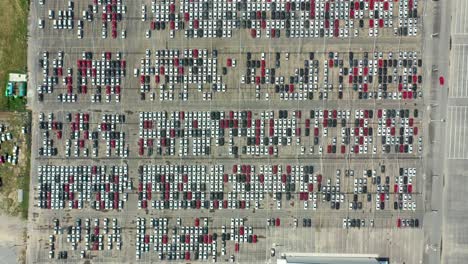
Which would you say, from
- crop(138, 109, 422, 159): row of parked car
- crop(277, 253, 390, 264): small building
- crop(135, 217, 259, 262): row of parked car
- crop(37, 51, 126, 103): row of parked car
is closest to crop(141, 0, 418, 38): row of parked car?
crop(37, 51, 126, 103): row of parked car

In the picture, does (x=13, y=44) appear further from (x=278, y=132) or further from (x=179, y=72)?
(x=278, y=132)

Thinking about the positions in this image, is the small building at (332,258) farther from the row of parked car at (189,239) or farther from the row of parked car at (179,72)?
the row of parked car at (179,72)

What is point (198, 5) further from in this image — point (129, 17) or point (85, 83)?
point (85, 83)

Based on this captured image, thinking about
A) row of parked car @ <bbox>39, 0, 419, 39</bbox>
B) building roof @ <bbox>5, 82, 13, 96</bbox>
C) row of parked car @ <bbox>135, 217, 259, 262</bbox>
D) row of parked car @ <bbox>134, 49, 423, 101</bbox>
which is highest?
row of parked car @ <bbox>39, 0, 419, 39</bbox>

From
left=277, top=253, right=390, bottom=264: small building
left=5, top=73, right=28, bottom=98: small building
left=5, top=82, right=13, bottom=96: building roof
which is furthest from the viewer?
left=5, top=73, right=28, bottom=98: small building

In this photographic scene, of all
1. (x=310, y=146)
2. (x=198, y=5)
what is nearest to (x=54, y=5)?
(x=198, y=5)

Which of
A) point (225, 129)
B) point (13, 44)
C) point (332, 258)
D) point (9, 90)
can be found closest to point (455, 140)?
point (332, 258)

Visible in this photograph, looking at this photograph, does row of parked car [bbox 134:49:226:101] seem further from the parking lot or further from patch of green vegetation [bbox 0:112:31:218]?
patch of green vegetation [bbox 0:112:31:218]
